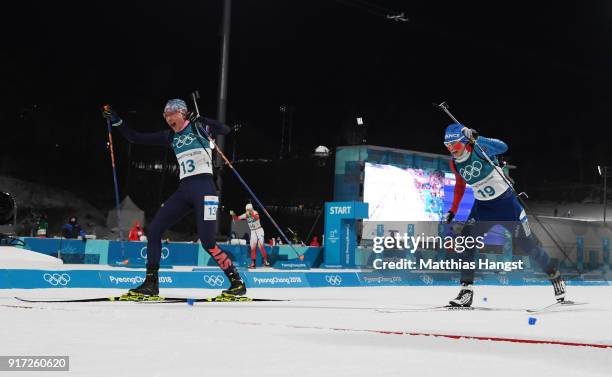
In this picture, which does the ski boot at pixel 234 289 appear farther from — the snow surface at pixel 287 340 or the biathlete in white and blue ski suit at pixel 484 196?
the biathlete in white and blue ski suit at pixel 484 196

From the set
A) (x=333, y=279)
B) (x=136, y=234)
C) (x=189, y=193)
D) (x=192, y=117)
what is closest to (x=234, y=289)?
(x=189, y=193)

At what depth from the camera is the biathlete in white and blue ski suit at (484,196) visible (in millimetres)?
8688

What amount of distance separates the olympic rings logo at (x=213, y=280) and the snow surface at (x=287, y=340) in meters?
3.89

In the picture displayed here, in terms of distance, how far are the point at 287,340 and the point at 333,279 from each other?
8.97m

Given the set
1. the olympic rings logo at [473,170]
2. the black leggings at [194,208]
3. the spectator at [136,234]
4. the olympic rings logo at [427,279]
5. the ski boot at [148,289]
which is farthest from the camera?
the spectator at [136,234]

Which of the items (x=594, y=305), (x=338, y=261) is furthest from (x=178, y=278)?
(x=338, y=261)

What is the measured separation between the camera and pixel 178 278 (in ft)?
37.6

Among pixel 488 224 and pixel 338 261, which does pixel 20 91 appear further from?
pixel 488 224

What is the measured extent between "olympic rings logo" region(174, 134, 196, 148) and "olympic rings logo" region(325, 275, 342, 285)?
5.85 metres

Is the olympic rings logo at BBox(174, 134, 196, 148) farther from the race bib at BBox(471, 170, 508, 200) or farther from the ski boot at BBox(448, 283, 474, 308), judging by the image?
the ski boot at BBox(448, 283, 474, 308)

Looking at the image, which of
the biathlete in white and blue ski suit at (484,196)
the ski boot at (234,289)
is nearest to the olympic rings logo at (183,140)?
the ski boot at (234,289)

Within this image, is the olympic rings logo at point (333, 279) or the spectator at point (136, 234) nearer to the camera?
the olympic rings logo at point (333, 279)

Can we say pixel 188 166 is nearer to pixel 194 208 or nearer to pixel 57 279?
pixel 194 208

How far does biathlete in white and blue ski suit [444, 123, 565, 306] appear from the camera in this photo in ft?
28.5
